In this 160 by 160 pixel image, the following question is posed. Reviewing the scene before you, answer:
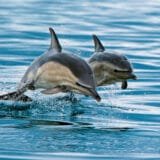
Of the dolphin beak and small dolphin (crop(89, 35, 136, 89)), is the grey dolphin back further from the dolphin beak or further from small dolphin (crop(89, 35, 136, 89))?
small dolphin (crop(89, 35, 136, 89))

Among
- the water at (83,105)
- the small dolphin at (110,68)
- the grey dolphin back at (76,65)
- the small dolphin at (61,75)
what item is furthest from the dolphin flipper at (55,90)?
the small dolphin at (110,68)

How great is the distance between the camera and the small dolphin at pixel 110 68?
9977mm

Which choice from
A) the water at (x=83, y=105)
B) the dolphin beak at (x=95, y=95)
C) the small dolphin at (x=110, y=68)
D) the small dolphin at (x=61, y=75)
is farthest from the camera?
the small dolphin at (x=110, y=68)

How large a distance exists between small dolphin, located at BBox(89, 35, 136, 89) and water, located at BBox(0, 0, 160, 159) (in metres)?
0.50

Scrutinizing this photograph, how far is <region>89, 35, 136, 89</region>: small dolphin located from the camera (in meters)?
9.98

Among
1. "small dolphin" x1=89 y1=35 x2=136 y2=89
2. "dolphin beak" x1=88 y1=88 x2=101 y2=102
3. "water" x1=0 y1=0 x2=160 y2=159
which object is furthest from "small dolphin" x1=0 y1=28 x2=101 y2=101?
"small dolphin" x1=89 y1=35 x2=136 y2=89

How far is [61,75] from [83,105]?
2114mm

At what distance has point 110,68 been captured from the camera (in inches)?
393

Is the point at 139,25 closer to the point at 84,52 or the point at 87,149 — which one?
the point at 84,52

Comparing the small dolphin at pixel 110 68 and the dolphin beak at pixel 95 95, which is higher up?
the small dolphin at pixel 110 68

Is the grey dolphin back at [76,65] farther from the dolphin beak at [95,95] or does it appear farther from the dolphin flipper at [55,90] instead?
the dolphin flipper at [55,90]

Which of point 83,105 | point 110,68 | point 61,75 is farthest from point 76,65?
point 83,105

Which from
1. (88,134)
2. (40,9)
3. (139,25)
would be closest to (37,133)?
(88,134)

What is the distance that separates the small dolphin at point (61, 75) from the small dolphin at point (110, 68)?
632 mm
